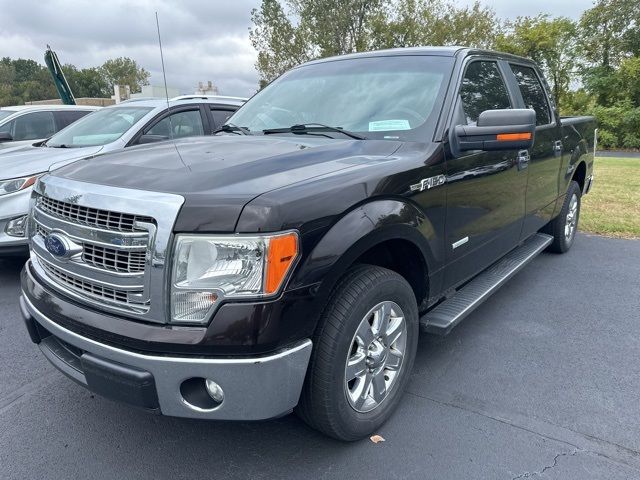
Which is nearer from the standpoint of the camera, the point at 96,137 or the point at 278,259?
the point at 278,259

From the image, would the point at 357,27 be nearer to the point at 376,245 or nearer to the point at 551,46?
the point at 551,46

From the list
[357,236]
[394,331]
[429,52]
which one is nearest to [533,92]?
[429,52]

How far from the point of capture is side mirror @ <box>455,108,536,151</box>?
8.42 feet

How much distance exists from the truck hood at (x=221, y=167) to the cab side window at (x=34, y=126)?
6.39m

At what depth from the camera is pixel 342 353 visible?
2061 millimetres

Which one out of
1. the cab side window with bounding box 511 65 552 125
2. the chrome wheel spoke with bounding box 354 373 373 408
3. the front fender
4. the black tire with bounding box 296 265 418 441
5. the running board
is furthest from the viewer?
the cab side window with bounding box 511 65 552 125

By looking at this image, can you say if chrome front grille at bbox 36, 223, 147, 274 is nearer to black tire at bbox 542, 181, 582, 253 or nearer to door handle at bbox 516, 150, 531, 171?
door handle at bbox 516, 150, 531, 171

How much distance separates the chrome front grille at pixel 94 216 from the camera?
1.84 metres

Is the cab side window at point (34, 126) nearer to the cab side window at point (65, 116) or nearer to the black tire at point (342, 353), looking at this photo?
the cab side window at point (65, 116)

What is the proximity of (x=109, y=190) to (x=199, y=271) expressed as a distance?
1.76 ft

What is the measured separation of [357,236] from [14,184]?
3819mm

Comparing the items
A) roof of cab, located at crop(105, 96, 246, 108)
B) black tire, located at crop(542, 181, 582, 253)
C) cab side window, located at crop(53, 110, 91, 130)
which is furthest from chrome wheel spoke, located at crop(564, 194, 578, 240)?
cab side window, located at crop(53, 110, 91, 130)

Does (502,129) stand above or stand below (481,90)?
below

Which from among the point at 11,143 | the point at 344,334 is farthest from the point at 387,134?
the point at 11,143
